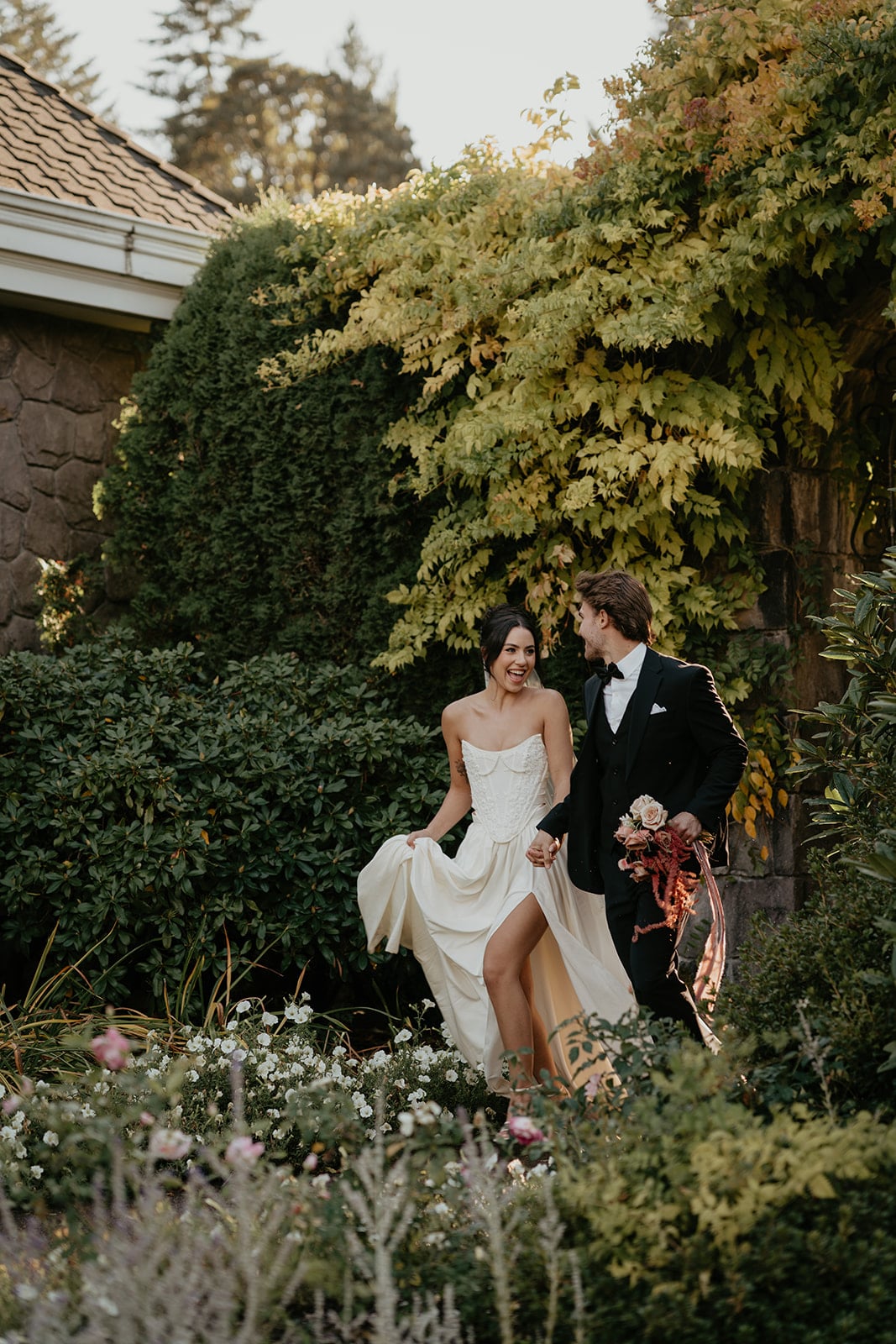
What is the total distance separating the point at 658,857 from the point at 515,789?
988 millimetres

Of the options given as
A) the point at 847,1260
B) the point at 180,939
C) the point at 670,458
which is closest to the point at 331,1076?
the point at 180,939

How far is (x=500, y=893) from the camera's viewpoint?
4684 millimetres

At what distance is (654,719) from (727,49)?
8.64 ft

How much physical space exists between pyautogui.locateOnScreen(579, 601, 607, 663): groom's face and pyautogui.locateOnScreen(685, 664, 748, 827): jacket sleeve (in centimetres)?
34

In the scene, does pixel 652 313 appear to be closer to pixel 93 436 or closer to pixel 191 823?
pixel 191 823

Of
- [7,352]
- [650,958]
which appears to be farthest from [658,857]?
Result: [7,352]

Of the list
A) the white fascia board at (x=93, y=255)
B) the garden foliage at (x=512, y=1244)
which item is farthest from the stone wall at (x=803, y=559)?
the white fascia board at (x=93, y=255)

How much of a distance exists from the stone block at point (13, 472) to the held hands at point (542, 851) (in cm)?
486

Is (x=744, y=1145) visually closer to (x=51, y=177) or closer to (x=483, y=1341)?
(x=483, y=1341)

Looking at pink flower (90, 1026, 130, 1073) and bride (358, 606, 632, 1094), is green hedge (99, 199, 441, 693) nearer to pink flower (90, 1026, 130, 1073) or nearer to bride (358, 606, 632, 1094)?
bride (358, 606, 632, 1094)

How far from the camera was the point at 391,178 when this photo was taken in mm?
28406

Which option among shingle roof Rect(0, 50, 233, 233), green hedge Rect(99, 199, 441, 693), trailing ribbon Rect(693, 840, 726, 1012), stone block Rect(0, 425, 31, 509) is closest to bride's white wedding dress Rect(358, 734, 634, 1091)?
trailing ribbon Rect(693, 840, 726, 1012)

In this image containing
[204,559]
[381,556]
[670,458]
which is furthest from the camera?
[204,559]

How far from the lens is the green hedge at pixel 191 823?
541 centimetres
